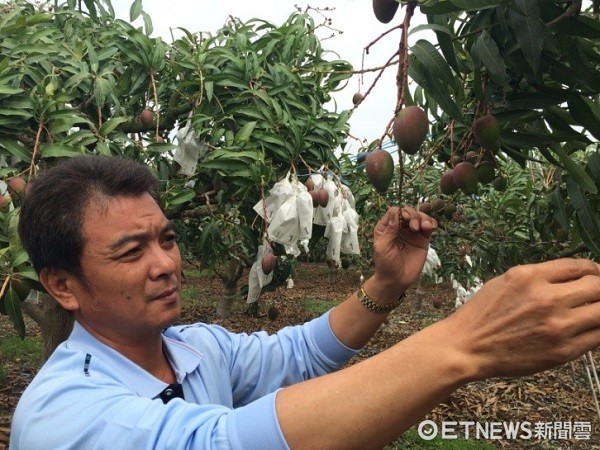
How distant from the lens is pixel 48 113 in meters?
2.13

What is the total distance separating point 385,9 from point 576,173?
473 millimetres

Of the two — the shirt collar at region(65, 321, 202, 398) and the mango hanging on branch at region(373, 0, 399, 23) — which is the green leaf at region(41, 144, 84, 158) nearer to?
the shirt collar at region(65, 321, 202, 398)

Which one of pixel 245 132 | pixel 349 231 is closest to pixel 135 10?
pixel 245 132

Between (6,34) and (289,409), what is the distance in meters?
2.37

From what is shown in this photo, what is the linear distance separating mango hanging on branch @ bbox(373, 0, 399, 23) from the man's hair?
46 centimetres

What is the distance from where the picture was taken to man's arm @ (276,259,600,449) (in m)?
0.53

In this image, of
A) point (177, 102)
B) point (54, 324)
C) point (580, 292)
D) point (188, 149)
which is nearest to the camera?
point (580, 292)

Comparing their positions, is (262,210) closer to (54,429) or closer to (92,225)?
(92,225)

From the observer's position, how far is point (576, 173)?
3.32 feet

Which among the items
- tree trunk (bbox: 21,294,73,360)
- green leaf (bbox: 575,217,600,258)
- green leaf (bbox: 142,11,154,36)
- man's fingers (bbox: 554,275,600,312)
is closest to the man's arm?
man's fingers (bbox: 554,275,600,312)

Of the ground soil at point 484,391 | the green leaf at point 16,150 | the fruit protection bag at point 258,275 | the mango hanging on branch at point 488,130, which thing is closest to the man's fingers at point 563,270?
the ground soil at point 484,391

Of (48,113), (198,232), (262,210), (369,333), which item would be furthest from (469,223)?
(369,333)

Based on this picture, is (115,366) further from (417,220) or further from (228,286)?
(228,286)

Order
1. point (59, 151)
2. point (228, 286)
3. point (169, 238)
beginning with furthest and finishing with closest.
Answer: point (228, 286) < point (59, 151) < point (169, 238)
